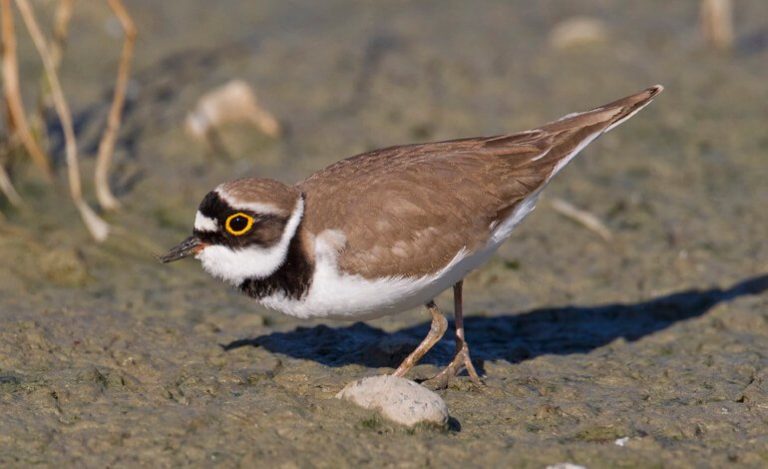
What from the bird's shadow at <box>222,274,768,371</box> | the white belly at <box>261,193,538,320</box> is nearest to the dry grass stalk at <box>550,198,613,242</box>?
the bird's shadow at <box>222,274,768,371</box>

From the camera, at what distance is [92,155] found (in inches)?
381

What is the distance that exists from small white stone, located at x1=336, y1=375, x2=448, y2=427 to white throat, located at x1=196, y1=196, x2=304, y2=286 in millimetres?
772

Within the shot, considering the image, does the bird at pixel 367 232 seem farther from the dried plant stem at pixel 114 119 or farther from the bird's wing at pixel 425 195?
the dried plant stem at pixel 114 119

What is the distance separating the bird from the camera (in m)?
5.88

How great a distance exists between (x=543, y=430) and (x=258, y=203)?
5.98 ft

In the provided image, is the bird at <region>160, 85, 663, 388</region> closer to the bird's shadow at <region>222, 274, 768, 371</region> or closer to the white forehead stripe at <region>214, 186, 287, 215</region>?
the white forehead stripe at <region>214, 186, 287, 215</region>

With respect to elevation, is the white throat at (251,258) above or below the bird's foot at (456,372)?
above

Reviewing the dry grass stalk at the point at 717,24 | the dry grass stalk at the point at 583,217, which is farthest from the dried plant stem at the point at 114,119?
the dry grass stalk at the point at 717,24

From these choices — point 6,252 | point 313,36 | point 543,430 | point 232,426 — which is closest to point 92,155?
point 6,252

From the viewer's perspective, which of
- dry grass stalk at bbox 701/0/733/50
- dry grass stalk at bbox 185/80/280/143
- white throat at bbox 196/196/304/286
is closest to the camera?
white throat at bbox 196/196/304/286

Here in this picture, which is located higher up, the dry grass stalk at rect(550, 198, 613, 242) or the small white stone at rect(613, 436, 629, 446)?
the small white stone at rect(613, 436, 629, 446)

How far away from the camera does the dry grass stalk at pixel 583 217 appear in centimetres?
865

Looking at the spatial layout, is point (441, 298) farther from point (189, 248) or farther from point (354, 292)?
point (189, 248)

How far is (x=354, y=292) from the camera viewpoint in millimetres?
5840
